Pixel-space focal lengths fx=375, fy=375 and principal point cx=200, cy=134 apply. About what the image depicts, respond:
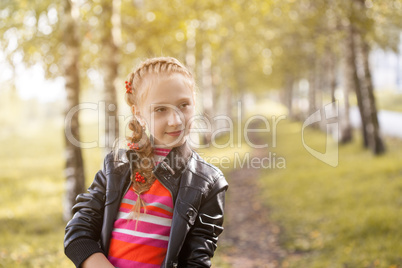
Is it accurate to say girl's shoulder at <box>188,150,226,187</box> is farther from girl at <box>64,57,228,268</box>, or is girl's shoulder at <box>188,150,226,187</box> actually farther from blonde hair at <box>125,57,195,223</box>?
blonde hair at <box>125,57,195,223</box>

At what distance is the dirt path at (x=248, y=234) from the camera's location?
5831mm

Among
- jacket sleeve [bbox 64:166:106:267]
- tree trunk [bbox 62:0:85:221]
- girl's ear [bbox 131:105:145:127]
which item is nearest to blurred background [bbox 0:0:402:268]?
tree trunk [bbox 62:0:85:221]

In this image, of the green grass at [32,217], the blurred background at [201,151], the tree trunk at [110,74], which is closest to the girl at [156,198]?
the blurred background at [201,151]


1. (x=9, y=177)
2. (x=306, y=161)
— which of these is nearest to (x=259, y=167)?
(x=306, y=161)

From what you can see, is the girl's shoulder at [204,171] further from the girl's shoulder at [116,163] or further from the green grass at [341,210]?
the green grass at [341,210]

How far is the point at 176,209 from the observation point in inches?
74.0

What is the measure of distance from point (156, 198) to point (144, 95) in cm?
55

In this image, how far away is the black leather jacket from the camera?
1.87 m

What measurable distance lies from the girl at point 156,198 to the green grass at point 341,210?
3941mm

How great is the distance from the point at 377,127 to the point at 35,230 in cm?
966

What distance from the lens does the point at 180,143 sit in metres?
2.03

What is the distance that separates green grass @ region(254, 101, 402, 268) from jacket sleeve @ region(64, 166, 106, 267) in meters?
4.14

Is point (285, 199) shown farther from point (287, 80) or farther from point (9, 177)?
point (287, 80)

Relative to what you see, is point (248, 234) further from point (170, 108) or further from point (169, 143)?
point (170, 108)
